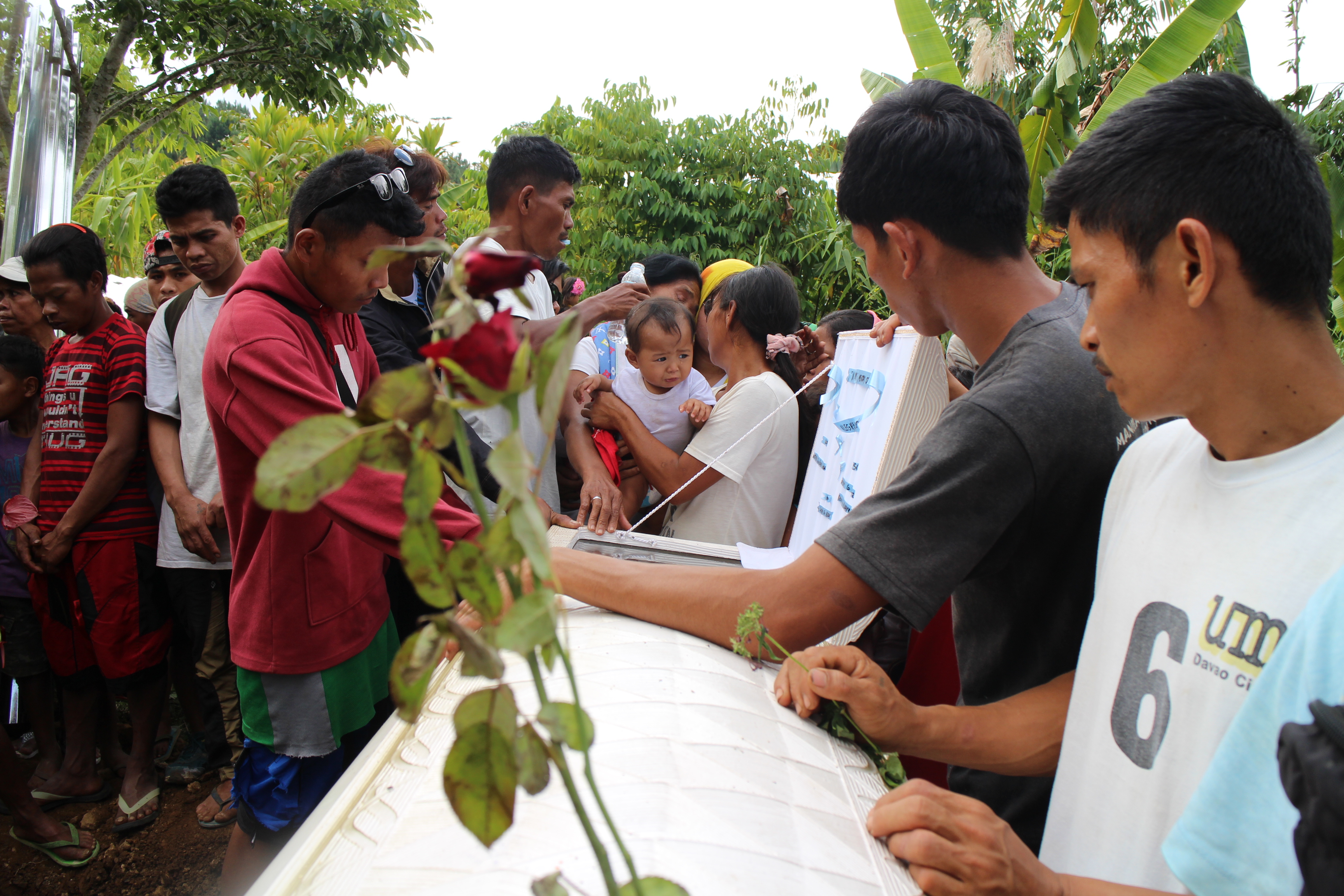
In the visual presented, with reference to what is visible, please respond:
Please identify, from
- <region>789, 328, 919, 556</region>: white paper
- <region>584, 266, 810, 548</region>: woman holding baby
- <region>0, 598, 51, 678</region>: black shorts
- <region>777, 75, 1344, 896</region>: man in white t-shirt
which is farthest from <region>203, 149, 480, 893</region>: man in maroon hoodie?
<region>0, 598, 51, 678</region>: black shorts

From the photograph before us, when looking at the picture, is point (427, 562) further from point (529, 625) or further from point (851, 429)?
point (851, 429)

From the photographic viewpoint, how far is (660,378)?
3428mm

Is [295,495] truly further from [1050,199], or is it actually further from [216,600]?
[216,600]

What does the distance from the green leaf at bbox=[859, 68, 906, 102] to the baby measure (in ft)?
9.94

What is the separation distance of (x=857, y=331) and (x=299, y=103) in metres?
9.14

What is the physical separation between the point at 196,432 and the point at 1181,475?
3.25m

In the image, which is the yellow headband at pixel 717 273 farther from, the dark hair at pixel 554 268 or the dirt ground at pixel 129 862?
the dirt ground at pixel 129 862

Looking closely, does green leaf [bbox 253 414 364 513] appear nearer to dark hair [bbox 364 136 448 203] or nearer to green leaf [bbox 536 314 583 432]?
green leaf [bbox 536 314 583 432]

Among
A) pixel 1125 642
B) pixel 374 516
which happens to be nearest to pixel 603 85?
pixel 374 516

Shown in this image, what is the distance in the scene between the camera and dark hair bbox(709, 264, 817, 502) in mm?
3000

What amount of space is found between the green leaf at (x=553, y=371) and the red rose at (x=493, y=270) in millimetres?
34

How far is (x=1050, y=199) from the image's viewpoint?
1.23 m

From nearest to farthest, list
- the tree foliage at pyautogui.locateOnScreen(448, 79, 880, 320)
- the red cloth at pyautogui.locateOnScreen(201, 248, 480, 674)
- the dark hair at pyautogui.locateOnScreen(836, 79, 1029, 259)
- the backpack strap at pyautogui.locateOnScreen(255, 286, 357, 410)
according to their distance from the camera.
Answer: the dark hair at pyautogui.locateOnScreen(836, 79, 1029, 259)
the red cloth at pyautogui.locateOnScreen(201, 248, 480, 674)
the backpack strap at pyautogui.locateOnScreen(255, 286, 357, 410)
the tree foliage at pyautogui.locateOnScreen(448, 79, 880, 320)

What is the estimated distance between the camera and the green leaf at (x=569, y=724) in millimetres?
427
